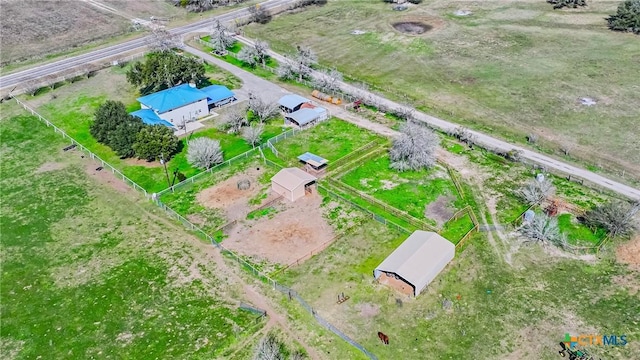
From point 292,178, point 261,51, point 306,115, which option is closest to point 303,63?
point 261,51

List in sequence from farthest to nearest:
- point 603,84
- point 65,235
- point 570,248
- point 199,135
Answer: point 603,84 < point 199,135 < point 65,235 < point 570,248

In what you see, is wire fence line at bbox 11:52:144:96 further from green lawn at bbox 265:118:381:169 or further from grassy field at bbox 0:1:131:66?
green lawn at bbox 265:118:381:169

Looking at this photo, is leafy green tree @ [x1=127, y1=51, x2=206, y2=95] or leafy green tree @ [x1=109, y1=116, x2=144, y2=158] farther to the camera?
leafy green tree @ [x1=127, y1=51, x2=206, y2=95]

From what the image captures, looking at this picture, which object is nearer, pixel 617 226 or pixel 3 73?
pixel 617 226

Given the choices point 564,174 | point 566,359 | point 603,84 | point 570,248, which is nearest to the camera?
point 566,359

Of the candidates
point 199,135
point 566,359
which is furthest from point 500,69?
point 566,359

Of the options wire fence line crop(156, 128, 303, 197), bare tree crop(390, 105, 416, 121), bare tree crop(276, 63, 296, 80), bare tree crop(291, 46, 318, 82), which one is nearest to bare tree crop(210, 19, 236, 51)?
bare tree crop(291, 46, 318, 82)

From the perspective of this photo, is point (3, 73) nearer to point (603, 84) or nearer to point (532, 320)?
point (532, 320)
